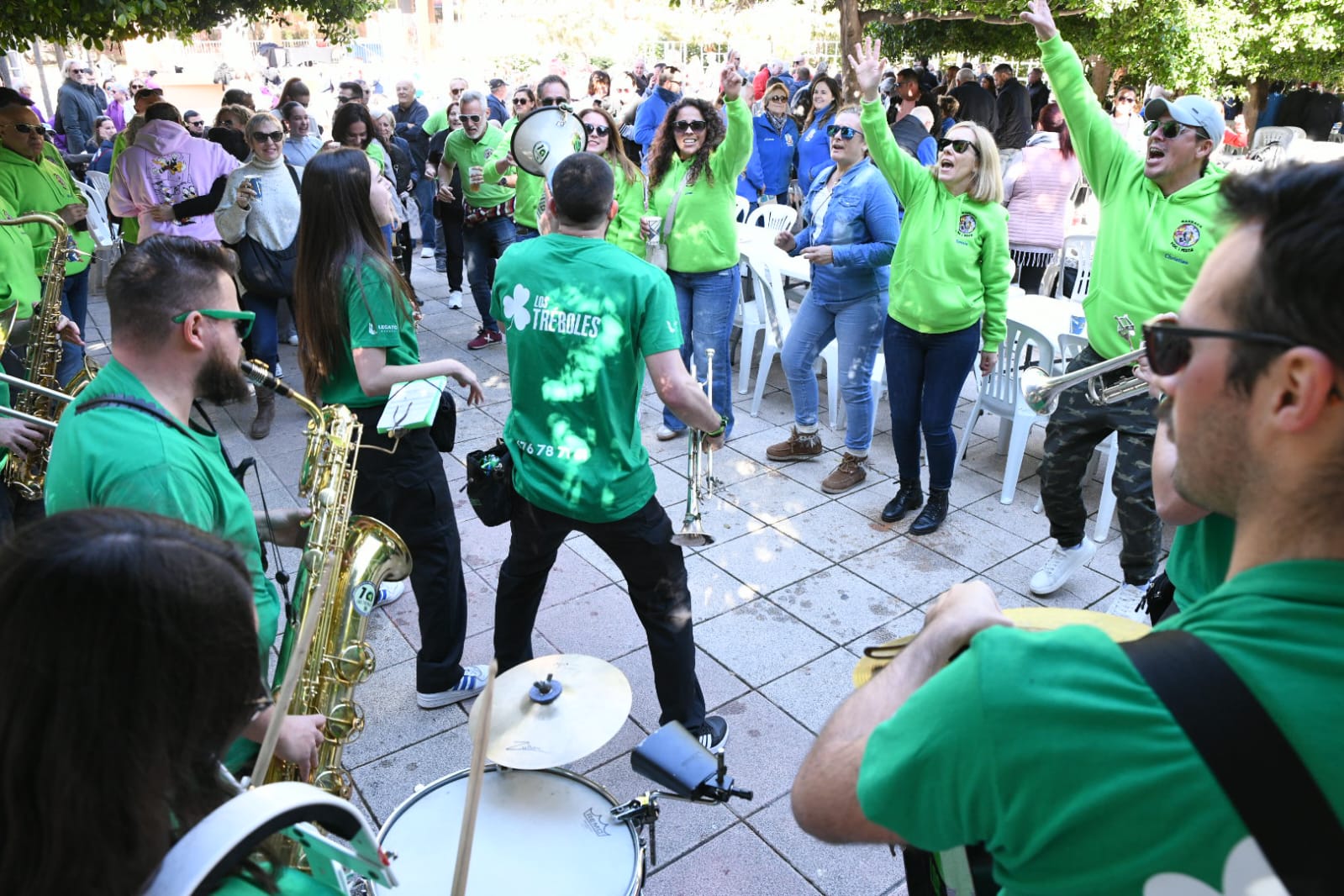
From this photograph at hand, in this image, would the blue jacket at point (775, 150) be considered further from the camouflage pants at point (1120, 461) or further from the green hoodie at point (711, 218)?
the camouflage pants at point (1120, 461)

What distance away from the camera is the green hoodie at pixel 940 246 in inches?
181

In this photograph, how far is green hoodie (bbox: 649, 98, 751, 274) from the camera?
5.56 meters

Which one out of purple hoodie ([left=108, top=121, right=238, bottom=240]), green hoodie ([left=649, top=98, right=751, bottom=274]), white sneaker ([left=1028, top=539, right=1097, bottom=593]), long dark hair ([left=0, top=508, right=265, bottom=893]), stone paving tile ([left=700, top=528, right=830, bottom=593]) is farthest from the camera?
purple hoodie ([left=108, top=121, right=238, bottom=240])

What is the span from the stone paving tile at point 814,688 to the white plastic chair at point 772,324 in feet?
8.97

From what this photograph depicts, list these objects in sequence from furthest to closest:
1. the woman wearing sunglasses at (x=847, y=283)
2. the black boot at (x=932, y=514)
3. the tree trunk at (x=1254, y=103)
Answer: the tree trunk at (x=1254, y=103) < the woman wearing sunglasses at (x=847, y=283) < the black boot at (x=932, y=514)

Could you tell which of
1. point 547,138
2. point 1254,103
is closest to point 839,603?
point 547,138

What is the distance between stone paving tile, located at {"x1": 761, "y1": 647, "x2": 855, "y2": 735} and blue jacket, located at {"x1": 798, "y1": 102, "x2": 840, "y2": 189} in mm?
6291

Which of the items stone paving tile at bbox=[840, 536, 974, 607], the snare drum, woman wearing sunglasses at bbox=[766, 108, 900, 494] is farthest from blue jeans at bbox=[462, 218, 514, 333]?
the snare drum

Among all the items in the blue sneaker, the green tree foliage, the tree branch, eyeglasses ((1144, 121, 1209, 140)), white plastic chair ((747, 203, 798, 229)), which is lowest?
the blue sneaker

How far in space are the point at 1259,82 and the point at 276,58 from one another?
27.6 metres

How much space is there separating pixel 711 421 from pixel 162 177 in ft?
18.0

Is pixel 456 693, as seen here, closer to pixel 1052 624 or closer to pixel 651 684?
pixel 651 684

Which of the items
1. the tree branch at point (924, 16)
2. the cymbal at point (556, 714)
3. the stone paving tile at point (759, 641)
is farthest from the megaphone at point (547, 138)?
the tree branch at point (924, 16)

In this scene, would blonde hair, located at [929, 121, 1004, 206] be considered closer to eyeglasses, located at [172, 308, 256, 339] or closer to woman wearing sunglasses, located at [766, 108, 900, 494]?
woman wearing sunglasses, located at [766, 108, 900, 494]
